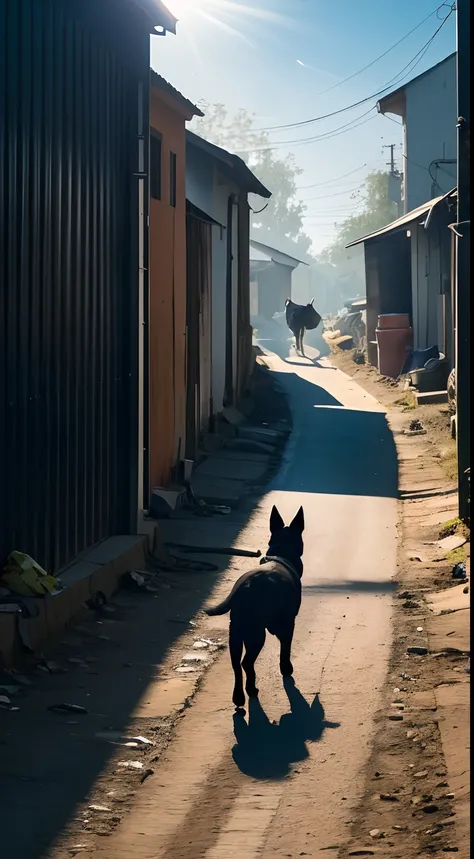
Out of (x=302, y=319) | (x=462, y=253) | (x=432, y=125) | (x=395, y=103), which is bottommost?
(x=462, y=253)

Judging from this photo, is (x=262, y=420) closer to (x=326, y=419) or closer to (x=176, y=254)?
(x=326, y=419)

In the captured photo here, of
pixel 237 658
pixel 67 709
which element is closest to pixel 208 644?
pixel 237 658

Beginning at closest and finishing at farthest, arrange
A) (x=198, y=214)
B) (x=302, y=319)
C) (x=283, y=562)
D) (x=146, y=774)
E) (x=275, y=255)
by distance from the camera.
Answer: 1. (x=146, y=774)
2. (x=283, y=562)
3. (x=198, y=214)
4. (x=302, y=319)
5. (x=275, y=255)

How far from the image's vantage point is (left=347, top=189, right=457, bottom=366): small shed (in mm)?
25469

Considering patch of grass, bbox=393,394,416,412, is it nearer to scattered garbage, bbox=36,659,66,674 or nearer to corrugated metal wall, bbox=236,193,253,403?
corrugated metal wall, bbox=236,193,253,403

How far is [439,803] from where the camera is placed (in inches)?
196

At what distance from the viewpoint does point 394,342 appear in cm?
3016

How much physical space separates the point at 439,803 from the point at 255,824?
2.72 feet

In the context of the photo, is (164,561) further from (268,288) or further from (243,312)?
(268,288)

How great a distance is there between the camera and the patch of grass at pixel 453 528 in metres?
12.1

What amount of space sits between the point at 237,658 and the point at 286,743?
634mm

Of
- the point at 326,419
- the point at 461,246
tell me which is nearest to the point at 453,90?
the point at 326,419

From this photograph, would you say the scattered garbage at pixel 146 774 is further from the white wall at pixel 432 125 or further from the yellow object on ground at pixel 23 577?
the white wall at pixel 432 125

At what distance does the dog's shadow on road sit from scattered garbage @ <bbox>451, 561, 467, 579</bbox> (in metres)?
3.53
